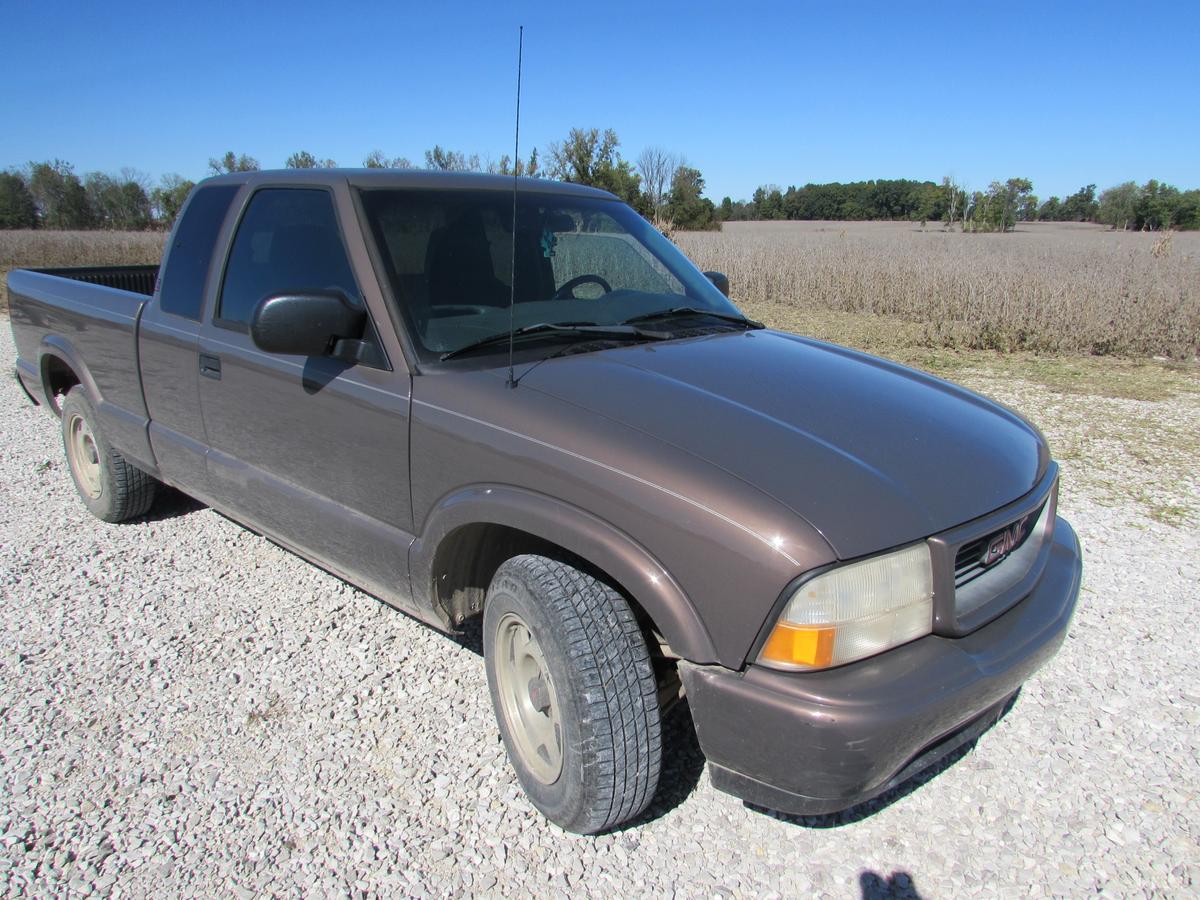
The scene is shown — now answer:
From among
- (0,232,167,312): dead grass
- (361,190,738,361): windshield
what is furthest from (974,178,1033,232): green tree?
(361,190,738,361): windshield

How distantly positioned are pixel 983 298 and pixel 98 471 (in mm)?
10974

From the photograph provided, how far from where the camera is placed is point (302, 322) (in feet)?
8.10

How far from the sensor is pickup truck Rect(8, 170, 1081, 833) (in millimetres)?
1815

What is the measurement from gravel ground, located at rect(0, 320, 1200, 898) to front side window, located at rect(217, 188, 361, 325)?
1407 mm

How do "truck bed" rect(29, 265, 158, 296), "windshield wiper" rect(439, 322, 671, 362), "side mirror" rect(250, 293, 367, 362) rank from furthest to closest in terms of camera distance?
"truck bed" rect(29, 265, 158, 296)
"windshield wiper" rect(439, 322, 671, 362)
"side mirror" rect(250, 293, 367, 362)

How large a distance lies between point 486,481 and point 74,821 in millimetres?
1565

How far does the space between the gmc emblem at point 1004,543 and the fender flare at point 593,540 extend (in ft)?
Answer: 2.71

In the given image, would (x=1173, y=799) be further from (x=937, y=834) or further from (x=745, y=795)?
(x=745, y=795)

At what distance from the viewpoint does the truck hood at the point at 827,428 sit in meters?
1.88

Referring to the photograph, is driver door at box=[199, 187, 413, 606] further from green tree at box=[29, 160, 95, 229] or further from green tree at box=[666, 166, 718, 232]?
green tree at box=[29, 160, 95, 229]

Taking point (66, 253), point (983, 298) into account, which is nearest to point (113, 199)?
point (66, 253)

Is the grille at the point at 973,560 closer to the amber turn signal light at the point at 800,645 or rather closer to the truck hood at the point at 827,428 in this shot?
the truck hood at the point at 827,428

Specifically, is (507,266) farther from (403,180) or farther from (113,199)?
(113,199)

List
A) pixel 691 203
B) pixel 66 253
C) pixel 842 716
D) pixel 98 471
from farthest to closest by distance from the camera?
pixel 691 203 < pixel 66 253 < pixel 98 471 < pixel 842 716
